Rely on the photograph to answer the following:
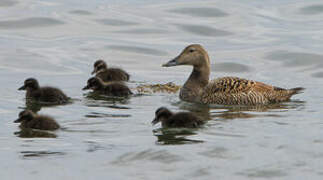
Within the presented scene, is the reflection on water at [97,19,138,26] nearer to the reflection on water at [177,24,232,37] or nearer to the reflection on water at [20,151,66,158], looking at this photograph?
the reflection on water at [177,24,232,37]

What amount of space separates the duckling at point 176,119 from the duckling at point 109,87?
278 centimetres

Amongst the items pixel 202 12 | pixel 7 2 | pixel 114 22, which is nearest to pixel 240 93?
pixel 114 22

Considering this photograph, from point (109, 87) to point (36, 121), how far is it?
317 cm

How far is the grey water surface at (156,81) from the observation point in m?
9.19

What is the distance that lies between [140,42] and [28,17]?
3414 millimetres

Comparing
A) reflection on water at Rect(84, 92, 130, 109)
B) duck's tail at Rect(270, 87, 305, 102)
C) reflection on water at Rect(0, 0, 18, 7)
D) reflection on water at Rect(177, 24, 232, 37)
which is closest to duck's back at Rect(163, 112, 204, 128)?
reflection on water at Rect(84, 92, 130, 109)

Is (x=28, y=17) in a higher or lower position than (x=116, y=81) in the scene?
higher

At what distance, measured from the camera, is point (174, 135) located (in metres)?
10.7

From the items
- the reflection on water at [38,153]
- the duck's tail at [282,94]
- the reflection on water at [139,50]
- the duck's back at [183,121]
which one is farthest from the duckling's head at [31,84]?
the reflection on water at [139,50]

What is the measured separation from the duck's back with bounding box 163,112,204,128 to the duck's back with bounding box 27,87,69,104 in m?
2.55

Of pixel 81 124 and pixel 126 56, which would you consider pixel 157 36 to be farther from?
pixel 81 124

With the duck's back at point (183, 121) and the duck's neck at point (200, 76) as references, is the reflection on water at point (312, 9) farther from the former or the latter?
the duck's back at point (183, 121)

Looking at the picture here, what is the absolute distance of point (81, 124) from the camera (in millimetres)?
11305

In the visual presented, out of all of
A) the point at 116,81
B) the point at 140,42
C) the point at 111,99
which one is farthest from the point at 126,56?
the point at 111,99
